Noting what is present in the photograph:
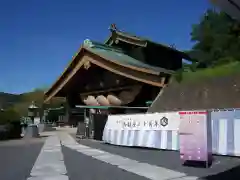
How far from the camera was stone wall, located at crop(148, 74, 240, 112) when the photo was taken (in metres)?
16.4

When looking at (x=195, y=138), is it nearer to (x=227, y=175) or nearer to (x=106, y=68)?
(x=227, y=175)

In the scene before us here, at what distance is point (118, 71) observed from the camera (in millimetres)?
24750

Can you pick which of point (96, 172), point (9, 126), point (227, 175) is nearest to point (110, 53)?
point (9, 126)

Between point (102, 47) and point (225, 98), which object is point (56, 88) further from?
point (225, 98)

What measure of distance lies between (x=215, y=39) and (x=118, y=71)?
994 centimetres

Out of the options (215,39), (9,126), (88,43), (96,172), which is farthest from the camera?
(9,126)

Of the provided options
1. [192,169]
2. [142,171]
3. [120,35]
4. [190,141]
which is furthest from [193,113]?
[120,35]

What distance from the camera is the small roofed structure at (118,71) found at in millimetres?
23941

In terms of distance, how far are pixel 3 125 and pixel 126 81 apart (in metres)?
12.6

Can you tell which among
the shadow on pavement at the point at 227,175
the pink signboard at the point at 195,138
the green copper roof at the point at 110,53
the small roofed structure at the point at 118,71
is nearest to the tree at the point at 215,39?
the small roofed structure at the point at 118,71

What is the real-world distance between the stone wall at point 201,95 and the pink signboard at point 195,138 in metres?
6.62

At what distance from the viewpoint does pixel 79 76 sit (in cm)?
3108

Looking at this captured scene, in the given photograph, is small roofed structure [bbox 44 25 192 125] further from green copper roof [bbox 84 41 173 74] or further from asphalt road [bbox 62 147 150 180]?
asphalt road [bbox 62 147 150 180]

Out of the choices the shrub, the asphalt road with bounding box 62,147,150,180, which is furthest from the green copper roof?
the asphalt road with bounding box 62,147,150,180
